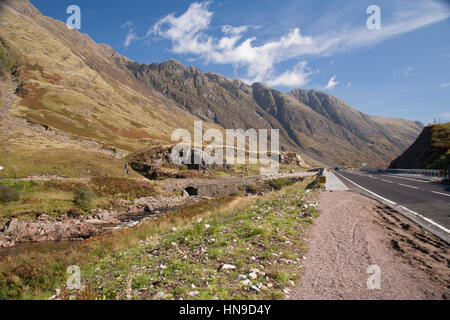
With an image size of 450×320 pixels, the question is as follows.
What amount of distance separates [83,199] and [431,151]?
210 feet

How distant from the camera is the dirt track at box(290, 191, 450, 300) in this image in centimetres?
436

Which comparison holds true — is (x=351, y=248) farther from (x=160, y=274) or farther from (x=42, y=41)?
(x=42, y=41)

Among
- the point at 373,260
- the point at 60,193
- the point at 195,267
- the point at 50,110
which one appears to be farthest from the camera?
the point at 50,110

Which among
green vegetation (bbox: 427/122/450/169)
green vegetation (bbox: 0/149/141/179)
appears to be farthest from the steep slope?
green vegetation (bbox: 427/122/450/169)

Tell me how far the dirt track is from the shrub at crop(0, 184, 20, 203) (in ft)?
97.8

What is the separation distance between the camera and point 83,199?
26.1 metres

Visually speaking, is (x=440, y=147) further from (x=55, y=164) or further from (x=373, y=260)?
(x=55, y=164)

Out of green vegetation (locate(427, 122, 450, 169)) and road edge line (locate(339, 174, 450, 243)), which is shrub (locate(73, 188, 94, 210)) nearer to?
road edge line (locate(339, 174, 450, 243))

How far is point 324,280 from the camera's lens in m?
4.85

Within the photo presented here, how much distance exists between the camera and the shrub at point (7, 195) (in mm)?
22294

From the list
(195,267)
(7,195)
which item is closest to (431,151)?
(195,267)

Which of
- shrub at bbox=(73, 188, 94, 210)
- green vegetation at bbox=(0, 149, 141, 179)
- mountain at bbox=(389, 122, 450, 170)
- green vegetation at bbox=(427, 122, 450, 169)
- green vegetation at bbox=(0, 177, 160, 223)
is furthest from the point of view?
mountain at bbox=(389, 122, 450, 170)

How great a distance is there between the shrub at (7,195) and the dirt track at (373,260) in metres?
29.8
